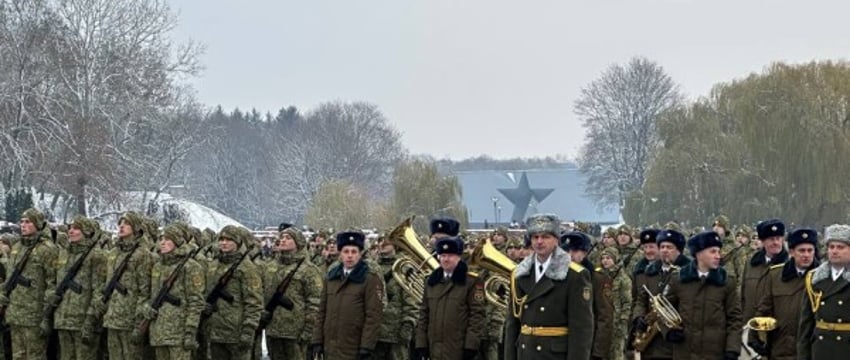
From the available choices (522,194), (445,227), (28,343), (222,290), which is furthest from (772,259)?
(522,194)

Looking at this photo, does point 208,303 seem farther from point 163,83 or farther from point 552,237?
point 163,83

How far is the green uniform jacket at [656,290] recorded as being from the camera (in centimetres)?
1062

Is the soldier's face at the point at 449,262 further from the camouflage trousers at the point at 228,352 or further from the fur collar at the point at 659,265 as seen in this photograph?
the camouflage trousers at the point at 228,352

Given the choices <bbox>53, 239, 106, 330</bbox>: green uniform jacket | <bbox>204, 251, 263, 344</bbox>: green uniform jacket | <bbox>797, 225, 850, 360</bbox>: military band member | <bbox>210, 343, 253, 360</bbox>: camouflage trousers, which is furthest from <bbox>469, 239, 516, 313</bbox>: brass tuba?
<bbox>53, 239, 106, 330</bbox>: green uniform jacket

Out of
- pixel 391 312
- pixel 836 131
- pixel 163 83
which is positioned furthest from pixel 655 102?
pixel 391 312

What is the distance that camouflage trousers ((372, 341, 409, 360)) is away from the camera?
1450 centimetres

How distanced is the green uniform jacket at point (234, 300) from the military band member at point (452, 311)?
2466 mm

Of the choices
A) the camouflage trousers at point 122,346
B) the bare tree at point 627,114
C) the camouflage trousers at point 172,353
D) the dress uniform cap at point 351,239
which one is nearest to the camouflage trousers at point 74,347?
the camouflage trousers at point 122,346

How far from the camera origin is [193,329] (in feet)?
41.6

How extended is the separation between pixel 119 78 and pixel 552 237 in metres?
42.6

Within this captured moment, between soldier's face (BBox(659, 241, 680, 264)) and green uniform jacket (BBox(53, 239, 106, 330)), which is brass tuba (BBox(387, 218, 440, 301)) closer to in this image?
soldier's face (BBox(659, 241, 680, 264))

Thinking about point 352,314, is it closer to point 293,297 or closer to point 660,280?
point 293,297

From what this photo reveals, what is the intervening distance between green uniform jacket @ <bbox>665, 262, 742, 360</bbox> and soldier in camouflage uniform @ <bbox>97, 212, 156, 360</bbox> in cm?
Result: 558

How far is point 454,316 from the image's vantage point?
37.2 ft
